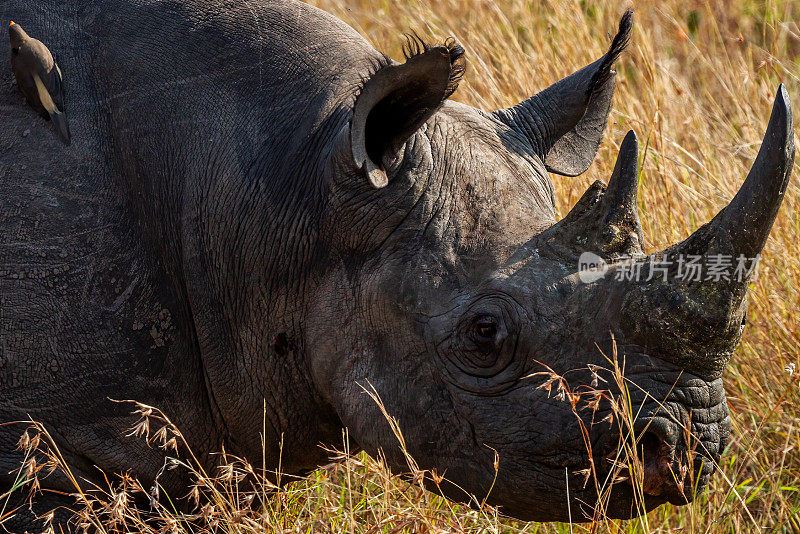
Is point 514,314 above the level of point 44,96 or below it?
below

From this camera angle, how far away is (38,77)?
3773 mm

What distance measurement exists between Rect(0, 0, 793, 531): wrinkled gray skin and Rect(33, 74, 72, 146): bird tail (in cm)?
7

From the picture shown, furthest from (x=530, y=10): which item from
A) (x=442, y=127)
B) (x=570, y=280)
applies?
(x=570, y=280)

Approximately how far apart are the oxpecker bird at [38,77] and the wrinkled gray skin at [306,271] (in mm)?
70

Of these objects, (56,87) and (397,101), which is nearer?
(397,101)

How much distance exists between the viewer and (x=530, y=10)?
8578mm

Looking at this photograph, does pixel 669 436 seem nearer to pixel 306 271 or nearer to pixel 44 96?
pixel 306 271

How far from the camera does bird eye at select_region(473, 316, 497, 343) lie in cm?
347

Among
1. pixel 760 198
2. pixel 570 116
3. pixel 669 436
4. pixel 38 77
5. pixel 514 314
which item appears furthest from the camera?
pixel 570 116

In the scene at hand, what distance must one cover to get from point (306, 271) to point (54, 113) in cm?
104

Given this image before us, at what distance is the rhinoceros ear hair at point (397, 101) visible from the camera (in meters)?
3.45

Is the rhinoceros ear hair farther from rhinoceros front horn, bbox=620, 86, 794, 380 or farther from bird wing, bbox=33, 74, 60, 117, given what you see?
bird wing, bbox=33, 74, 60, 117

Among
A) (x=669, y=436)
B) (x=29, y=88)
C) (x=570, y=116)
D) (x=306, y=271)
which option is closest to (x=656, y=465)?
(x=669, y=436)

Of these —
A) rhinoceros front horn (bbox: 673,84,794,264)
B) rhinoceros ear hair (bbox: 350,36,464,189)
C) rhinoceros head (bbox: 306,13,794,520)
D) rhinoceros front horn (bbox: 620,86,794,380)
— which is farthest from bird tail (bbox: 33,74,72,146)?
rhinoceros front horn (bbox: 673,84,794,264)
